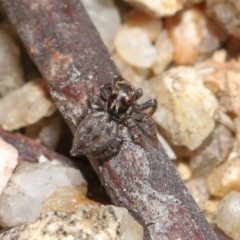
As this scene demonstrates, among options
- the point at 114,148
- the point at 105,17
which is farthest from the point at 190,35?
the point at 114,148

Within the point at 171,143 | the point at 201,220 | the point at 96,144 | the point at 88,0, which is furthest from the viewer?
the point at 88,0

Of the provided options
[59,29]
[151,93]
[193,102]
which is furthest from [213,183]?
[59,29]

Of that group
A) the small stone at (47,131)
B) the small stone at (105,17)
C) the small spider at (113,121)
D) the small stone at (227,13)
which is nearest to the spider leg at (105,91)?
the small spider at (113,121)

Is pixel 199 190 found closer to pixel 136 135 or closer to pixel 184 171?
pixel 184 171

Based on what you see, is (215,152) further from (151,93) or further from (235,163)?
(151,93)

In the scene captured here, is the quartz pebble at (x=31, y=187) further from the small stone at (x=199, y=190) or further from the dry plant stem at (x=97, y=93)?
the small stone at (x=199, y=190)

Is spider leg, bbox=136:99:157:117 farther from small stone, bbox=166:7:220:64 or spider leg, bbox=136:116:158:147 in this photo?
small stone, bbox=166:7:220:64
